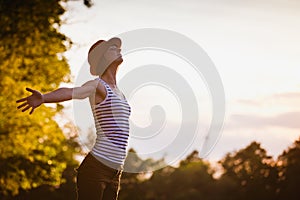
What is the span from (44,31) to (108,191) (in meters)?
18.5

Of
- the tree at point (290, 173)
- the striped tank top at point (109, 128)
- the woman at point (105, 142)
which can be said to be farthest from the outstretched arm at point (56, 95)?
the tree at point (290, 173)

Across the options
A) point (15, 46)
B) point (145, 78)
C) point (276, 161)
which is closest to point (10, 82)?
point (15, 46)

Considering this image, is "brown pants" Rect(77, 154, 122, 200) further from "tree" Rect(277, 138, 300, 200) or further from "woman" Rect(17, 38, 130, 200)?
"tree" Rect(277, 138, 300, 200)

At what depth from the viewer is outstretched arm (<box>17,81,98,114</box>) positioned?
5551 millimetres

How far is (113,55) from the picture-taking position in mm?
Result: 6113

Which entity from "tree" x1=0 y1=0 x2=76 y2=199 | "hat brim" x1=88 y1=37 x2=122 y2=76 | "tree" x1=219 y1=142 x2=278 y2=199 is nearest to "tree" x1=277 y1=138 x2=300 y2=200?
"tree" x1=219 y1=142 x2=278 y2=199

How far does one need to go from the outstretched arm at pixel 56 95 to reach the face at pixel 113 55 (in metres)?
0.47

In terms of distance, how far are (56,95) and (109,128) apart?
55cm

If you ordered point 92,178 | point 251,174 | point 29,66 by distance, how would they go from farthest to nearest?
point 251,174
point 29,66
point 92,178

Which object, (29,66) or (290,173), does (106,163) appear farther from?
(290,173)

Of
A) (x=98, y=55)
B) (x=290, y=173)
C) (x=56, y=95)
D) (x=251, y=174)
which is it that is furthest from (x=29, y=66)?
(x=251, y=174)

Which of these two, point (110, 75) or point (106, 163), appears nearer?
point (106, 163)

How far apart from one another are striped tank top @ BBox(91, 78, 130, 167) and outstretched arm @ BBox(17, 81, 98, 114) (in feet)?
0.71

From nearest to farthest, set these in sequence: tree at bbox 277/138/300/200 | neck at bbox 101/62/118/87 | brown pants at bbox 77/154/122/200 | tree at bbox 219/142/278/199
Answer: brown pants at bbox 77/154/122/200, neck at bbox 101/62/118/87, tree at bbox 277/138/300/200, tree at bbox 219/142/278/199
